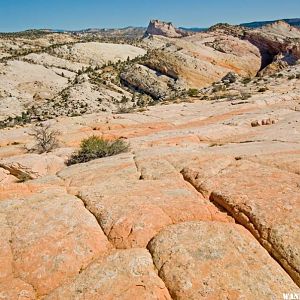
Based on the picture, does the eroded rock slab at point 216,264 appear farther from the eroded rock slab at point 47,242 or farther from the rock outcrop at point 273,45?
the rock outcrop at point 273,45

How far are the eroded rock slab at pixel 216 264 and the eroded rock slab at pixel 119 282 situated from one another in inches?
8.0

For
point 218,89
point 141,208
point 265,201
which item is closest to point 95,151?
point 141,208

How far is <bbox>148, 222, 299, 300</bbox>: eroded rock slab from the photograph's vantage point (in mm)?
6293

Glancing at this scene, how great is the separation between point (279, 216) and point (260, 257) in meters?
1.22

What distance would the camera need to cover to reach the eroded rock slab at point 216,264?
6.29m

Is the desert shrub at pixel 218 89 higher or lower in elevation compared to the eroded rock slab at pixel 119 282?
lower

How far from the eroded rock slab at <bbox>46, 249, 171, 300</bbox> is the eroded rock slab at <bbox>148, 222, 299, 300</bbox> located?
0.67 ft

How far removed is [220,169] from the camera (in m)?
11.2

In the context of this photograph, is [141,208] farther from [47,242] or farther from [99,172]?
[99,172]

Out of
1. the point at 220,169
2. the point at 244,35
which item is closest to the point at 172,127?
the point at 220,169

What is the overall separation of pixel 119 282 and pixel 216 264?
5.61 feet

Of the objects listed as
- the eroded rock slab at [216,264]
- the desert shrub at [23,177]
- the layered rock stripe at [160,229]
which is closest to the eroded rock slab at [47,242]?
the layered rock stripe at [160,229]

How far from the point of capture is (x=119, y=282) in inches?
261

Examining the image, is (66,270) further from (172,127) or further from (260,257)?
(172,127)
